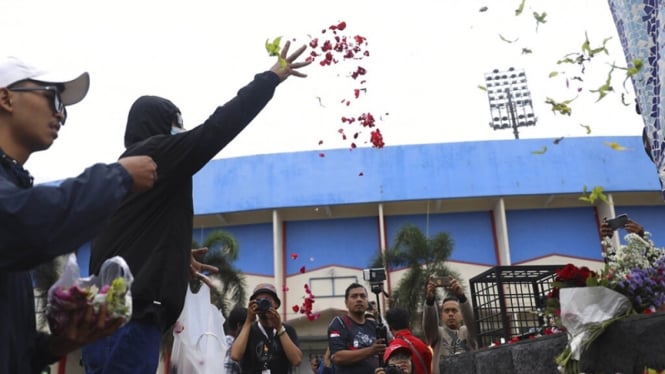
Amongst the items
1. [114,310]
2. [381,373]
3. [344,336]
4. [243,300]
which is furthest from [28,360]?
[243,300]

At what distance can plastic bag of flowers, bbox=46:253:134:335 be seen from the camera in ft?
5.16

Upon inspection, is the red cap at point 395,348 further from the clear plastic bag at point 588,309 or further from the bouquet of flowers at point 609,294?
the clear plastic bag at point 588,309

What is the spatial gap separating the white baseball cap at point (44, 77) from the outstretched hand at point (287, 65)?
3.39ft

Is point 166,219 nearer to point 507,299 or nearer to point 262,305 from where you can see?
point 262,305

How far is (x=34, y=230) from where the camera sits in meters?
1.36

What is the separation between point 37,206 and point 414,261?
23.1m

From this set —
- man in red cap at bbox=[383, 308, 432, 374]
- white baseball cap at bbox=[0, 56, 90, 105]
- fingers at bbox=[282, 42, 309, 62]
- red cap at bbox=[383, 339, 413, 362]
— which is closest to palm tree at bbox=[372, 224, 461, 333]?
man in red cap at bbox=[383, 308, 432, 374]

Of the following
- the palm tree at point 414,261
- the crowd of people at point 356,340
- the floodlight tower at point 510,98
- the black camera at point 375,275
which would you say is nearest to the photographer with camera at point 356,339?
the crowd of people at point 356,340

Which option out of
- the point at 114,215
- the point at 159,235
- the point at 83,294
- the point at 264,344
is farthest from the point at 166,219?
the point at 264,344

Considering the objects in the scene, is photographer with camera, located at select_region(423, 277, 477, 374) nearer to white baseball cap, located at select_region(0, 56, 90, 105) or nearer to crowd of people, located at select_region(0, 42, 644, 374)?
crowd of people, located at select_region(0, 42, 644, 374)

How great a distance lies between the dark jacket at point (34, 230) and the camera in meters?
1.35

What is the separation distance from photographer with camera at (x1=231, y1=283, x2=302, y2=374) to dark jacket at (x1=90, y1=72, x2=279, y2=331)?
210 centimetres

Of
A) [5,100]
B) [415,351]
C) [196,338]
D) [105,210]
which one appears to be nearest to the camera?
[105,210]

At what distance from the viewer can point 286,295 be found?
90.5 ft
